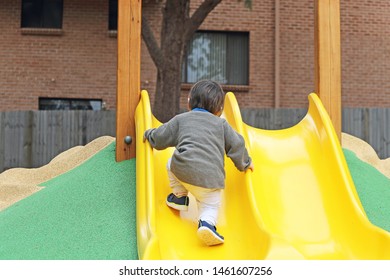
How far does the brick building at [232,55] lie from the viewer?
Result: 14.8m

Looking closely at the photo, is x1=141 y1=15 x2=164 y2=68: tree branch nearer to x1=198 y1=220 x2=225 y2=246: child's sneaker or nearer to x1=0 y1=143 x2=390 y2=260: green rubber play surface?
x1=0 y1=143 x2=390 y2=260: green rubber play surface

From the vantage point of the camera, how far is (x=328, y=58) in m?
6.45

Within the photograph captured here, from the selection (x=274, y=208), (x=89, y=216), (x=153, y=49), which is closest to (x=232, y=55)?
(x=153, y=49)

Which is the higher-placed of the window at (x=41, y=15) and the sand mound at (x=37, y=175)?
the window at (x=41, y=15)

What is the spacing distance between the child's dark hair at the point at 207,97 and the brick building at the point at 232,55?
10.4 meters

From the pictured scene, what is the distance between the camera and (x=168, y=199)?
15.5ft

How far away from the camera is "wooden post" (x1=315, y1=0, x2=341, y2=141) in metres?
6.40

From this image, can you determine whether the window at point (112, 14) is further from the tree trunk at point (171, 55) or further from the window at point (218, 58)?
the tree trunk at point (171, 55)

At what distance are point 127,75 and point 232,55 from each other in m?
9.67

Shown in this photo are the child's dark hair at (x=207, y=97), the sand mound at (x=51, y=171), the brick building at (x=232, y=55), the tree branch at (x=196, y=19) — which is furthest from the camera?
the brick building at (x=232, y=55)

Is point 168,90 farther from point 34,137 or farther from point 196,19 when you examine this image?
point 34,137

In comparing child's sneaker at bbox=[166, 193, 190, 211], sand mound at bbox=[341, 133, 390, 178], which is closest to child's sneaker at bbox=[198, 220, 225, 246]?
child's sneaker at bbox=[166, 193, 190, 211]

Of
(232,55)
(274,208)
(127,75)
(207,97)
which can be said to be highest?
(232,55)

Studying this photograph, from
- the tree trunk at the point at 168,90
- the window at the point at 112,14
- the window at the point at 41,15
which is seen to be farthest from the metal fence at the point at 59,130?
the window at the point at 41,15
